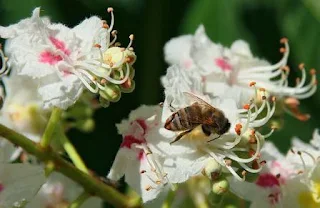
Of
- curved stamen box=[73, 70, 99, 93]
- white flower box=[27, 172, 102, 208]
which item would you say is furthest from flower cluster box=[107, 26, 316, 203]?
white flower box=[27, 172, 102, 208]

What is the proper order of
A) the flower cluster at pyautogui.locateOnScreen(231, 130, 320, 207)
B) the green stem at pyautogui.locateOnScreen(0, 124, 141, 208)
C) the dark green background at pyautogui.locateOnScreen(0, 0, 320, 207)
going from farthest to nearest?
the dark green background at pyautogui.locateOnScreen(0, 0, 320, 207) < the flower cluster at pyautogui.locateOnScreen(231, 130, 320, 207) < the green stem at pyautogui.locateOnScreen(0, 124, 141, 208)

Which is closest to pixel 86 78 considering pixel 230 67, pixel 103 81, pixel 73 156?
pixel 103 81

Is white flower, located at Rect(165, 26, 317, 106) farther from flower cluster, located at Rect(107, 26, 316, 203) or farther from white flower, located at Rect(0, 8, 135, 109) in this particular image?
white flower, located at Rect(0, 8, 135, 109)

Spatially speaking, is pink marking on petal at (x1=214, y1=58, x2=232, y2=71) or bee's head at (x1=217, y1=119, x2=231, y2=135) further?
pink marking on petal at (x1=214, y1=58, x2=232, y2=71)

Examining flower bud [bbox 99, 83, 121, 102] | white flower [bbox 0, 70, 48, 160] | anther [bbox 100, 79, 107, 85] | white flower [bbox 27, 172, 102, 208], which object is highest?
anther [bbox 100, 79, 107, 85]

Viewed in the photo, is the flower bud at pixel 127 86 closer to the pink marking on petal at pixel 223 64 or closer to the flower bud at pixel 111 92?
the flower bud at pixel 111 92
